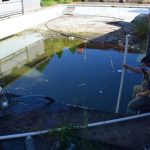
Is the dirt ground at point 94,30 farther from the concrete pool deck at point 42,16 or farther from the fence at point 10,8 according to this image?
the fence at point 10,8

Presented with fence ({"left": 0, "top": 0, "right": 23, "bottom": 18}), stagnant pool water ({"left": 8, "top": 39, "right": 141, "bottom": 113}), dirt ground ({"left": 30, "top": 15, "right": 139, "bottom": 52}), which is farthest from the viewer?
fence ({"left": 0, "top": 0, "right": 23, "bottom": 18})

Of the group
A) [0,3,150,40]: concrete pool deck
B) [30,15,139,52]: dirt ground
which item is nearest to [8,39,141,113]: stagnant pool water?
[30,15,139,52]: dirt ground

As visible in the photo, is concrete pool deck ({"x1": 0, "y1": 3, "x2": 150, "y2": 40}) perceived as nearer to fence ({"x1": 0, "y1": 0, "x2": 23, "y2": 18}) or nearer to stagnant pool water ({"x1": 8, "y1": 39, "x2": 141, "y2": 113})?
fence ({"x1": 0, "y1": 0, "x2": 23, "y2": 18})

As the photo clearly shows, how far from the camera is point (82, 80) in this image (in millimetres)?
7676

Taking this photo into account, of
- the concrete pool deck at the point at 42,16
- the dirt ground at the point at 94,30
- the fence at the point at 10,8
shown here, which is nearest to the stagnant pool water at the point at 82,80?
the dirt ground at the point at 94,30

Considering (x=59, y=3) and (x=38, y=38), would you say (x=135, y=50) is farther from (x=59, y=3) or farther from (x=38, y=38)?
(x=59, y=3)

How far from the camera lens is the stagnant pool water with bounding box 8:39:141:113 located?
6665 mm

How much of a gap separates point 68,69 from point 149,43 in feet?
12.7

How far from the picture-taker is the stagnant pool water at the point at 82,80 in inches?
262

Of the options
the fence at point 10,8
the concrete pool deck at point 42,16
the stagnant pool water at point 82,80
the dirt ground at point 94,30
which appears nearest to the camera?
the stagnant pool water at point 82,80

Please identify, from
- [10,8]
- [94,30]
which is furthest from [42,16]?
[94,30]

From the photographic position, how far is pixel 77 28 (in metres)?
12.7

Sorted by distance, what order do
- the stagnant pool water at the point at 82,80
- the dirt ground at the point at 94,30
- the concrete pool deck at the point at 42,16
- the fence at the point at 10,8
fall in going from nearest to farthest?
1. the stagnant pool water at the point at 82,80
2. the dirt ground at the point at 94,30
3. the concrete pool deck at the point at 42,16
4. the fence at the point at 10,8

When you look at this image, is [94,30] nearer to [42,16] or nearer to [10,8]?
[42,16]
